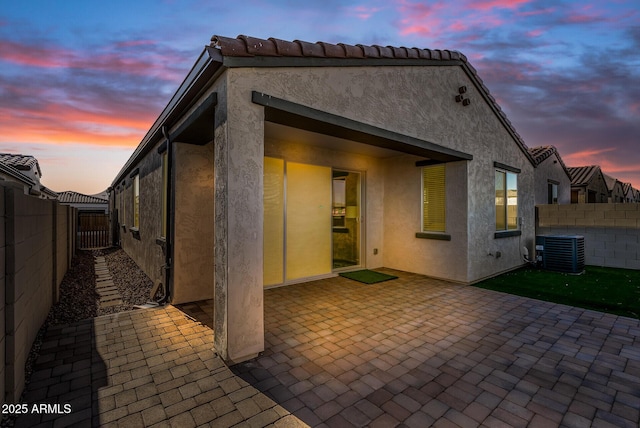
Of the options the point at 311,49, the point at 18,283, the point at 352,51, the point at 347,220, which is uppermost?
the point at 352,51

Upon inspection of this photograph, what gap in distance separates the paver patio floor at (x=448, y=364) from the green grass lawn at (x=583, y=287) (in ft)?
2.10

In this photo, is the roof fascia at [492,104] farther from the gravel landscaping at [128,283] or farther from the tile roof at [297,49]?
the gravel landscaping at [128,283]

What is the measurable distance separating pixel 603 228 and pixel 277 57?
1059 cm

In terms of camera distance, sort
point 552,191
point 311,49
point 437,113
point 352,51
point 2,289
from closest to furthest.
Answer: point 2,289, point 311,49, point 352,51, point 437,113, point 552,191

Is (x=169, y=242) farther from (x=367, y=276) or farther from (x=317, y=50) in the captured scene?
(x=367, y=276)

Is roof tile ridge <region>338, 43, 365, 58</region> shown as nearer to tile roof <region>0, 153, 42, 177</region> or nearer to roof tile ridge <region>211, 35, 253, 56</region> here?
roof tile ridge <region>211, 35, 253, 56</region>

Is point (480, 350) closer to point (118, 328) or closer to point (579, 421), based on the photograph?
point (579, 421)

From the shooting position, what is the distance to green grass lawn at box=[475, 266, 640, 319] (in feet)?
15.6

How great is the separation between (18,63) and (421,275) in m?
10.0

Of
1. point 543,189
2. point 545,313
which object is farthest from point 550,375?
point 543,189

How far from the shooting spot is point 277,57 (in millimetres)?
3119

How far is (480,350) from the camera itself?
311 centimetres

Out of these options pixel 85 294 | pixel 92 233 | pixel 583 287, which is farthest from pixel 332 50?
pixel 92 233

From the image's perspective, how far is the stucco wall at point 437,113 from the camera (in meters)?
3.28
